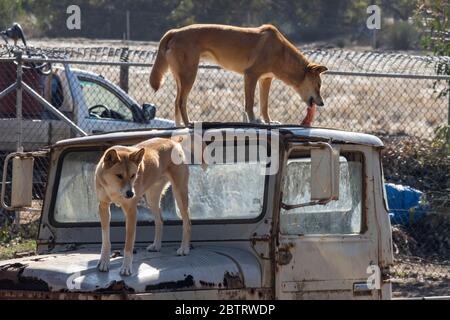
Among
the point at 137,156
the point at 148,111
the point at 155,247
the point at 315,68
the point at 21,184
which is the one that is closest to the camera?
the point at 137,156

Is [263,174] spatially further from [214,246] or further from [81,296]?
[81,296]

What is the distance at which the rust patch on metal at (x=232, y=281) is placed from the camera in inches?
226

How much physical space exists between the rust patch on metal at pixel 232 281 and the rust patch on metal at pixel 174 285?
8.4 inches

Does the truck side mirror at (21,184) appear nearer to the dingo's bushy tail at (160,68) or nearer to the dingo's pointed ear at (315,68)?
the dingo's bushy tail at (160,68)

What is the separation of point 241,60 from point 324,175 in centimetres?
282

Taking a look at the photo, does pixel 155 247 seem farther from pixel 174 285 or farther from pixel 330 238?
pixel 330 238

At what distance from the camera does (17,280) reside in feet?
18.7

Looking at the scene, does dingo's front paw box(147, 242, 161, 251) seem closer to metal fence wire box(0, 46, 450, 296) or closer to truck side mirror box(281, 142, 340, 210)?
truck side mirror box(281, 142, 340, 210)

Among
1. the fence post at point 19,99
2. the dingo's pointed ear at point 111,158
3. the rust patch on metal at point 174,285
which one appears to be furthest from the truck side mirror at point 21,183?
the fence post at point 19,99

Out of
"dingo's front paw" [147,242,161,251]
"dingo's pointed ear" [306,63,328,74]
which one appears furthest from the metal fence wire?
"dingo's front paw" [147,242,161,251]

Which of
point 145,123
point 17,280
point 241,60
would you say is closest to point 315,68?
point 241,60

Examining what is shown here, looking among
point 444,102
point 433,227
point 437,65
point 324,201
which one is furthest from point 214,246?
point 444,102

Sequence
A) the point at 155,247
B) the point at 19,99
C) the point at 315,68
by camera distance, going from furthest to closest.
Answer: the point at 19,99 < the point at 315,68 < the point at 155,247
